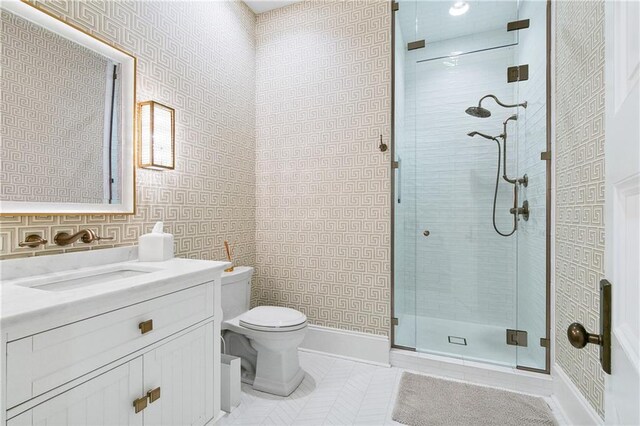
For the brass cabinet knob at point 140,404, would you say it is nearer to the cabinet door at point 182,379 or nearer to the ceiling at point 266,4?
the cabinet door at point 182,379

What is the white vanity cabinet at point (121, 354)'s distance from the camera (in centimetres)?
80

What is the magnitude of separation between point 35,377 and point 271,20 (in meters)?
2.67

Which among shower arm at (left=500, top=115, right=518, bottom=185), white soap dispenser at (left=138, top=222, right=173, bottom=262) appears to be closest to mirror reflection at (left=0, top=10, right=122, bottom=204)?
white soap dispenser at (left=138, top=222, right=173, bottom=262)

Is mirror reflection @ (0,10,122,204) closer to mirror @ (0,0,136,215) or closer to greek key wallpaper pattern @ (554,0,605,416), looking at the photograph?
mirror @ (0,0,136,215)

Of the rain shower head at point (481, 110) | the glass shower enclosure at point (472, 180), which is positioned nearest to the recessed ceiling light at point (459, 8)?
the glass shower enclosure at point (472, 180)

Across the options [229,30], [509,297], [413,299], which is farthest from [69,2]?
[509,297]

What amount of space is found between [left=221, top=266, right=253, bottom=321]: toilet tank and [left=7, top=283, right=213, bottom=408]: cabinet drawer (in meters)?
0.67

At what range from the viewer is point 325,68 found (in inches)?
94.7

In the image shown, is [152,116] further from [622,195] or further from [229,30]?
[622,195]

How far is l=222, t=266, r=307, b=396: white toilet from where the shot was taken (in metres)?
1.81

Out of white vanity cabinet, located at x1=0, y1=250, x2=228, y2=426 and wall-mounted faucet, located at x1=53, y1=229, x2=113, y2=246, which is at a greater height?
wall-mounted faucet, located at x1=53, y1=229, x2=113, y2=246

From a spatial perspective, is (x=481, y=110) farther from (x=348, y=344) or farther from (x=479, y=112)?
(x=348, y=344)

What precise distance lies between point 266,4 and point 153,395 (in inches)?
105

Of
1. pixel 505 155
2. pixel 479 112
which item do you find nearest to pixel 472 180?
pixel 505 155
